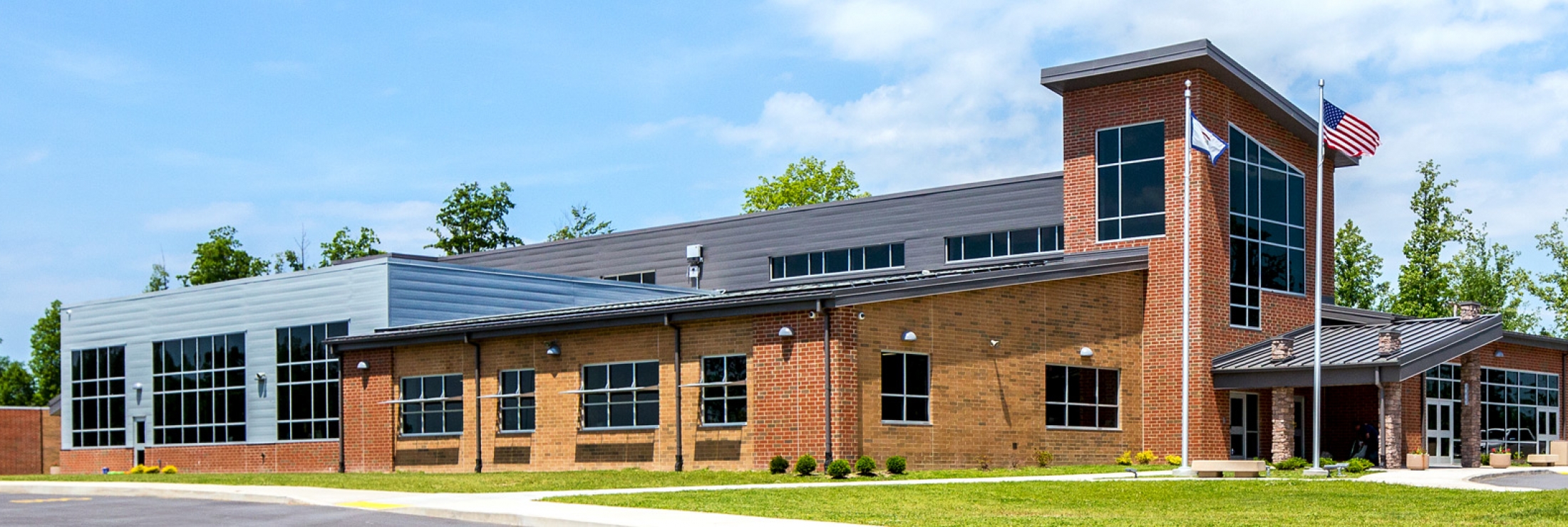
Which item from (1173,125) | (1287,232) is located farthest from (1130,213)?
(1287,232)

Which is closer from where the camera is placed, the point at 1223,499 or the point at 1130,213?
the point at 1223,499

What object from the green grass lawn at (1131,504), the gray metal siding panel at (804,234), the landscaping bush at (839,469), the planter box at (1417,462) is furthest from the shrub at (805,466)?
the gray metal siding panel at (804,234)

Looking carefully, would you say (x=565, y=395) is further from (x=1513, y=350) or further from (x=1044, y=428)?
(x=1513, y=350)

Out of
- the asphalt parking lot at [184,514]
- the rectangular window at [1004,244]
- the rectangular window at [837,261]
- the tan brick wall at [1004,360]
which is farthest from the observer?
the rectangular window at [837,261]

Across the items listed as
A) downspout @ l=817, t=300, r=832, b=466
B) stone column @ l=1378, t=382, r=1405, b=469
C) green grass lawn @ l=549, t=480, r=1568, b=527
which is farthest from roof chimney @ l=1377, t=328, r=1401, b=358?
downspout @ l=817, t=300, r=832, b=466

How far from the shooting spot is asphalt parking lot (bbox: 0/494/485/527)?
65.3 ft

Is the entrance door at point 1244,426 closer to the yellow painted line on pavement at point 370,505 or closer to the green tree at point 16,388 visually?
the yellow painted line on pavement at point 370,505

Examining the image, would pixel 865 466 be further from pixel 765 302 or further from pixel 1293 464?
pixel 1293 464

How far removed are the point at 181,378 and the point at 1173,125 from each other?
97.1 feet

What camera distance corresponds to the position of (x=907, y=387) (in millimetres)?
32219

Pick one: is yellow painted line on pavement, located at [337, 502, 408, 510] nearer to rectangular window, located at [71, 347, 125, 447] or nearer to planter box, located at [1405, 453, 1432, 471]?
planter box, located at [1405, 453, 1432, 471]

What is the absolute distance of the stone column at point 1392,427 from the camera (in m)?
35.6

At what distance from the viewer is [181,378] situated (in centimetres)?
4775

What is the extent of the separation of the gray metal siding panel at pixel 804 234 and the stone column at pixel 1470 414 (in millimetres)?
11602
